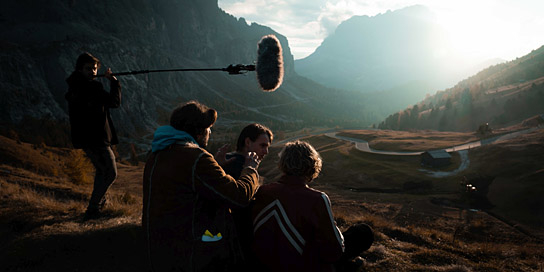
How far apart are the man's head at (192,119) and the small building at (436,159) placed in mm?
88645

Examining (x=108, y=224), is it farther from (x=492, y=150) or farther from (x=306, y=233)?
(x=492, y=150)

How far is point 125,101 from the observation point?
492 ft

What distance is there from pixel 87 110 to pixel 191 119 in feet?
14.2

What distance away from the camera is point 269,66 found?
251 inches

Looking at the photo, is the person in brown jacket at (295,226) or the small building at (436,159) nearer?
the person in brown jacket at (295,226)

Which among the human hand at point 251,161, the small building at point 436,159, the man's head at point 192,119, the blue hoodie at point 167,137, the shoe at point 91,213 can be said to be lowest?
the small building at point 436,159

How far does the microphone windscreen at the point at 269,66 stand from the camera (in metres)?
6.30

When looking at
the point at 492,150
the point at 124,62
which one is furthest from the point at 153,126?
the point at 492,150

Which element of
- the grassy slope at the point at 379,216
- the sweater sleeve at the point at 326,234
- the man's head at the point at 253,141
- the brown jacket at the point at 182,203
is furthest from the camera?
the grassy slope at the point at 379,216

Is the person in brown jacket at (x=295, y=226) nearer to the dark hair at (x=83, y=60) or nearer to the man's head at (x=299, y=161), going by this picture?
the man's head at (x=299, y=161)

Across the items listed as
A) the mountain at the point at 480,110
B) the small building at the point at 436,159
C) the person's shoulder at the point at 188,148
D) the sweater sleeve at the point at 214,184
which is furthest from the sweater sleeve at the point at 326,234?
the mountain at the point at 480,110

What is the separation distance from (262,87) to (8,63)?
14409 centimetres

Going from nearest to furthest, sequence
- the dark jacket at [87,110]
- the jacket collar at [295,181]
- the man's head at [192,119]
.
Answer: the man's head at [192,119] → the jacket collar at [295,181] → the dark jacket at [87,110]

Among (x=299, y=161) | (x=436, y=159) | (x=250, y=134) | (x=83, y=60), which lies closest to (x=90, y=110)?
(x=83, y=60)
